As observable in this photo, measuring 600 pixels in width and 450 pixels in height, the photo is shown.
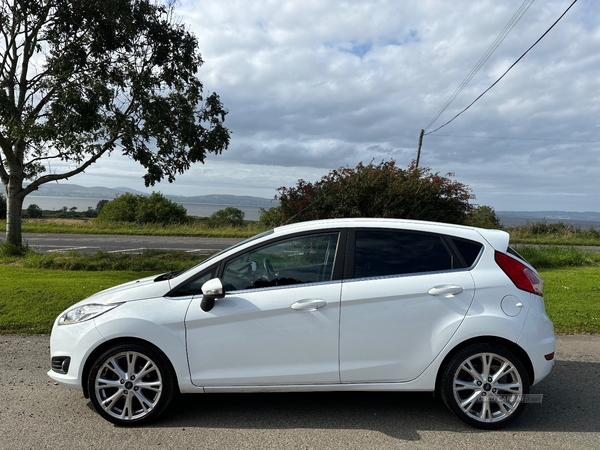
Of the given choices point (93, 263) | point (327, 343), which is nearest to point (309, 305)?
point (327, 343)

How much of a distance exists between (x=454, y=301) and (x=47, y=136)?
10755 millimetres

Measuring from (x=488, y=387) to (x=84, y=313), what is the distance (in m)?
3.31

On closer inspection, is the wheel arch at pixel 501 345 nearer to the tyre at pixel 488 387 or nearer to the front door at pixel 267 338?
the tyre at pixel 488 387

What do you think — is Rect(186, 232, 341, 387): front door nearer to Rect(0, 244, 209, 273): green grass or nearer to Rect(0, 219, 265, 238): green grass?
Rect(0, 244, 209, 273): green grass

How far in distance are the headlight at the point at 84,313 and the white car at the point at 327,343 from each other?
1.6 inches

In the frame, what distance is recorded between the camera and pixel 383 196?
43.4 feet

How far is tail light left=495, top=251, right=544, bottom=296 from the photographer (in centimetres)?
380

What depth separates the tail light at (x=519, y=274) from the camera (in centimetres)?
A: 380

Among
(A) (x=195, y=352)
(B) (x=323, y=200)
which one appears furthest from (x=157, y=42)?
(A) (x=195, y=352)

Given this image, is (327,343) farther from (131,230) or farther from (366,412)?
(131,230)

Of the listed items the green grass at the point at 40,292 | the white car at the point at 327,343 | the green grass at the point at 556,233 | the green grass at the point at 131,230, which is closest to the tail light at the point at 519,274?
the white car at the point at 327,343

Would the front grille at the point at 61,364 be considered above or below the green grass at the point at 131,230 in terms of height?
below

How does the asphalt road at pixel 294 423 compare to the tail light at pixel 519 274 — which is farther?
the tail light at pixel 519 274

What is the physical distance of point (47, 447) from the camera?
3322 mm
